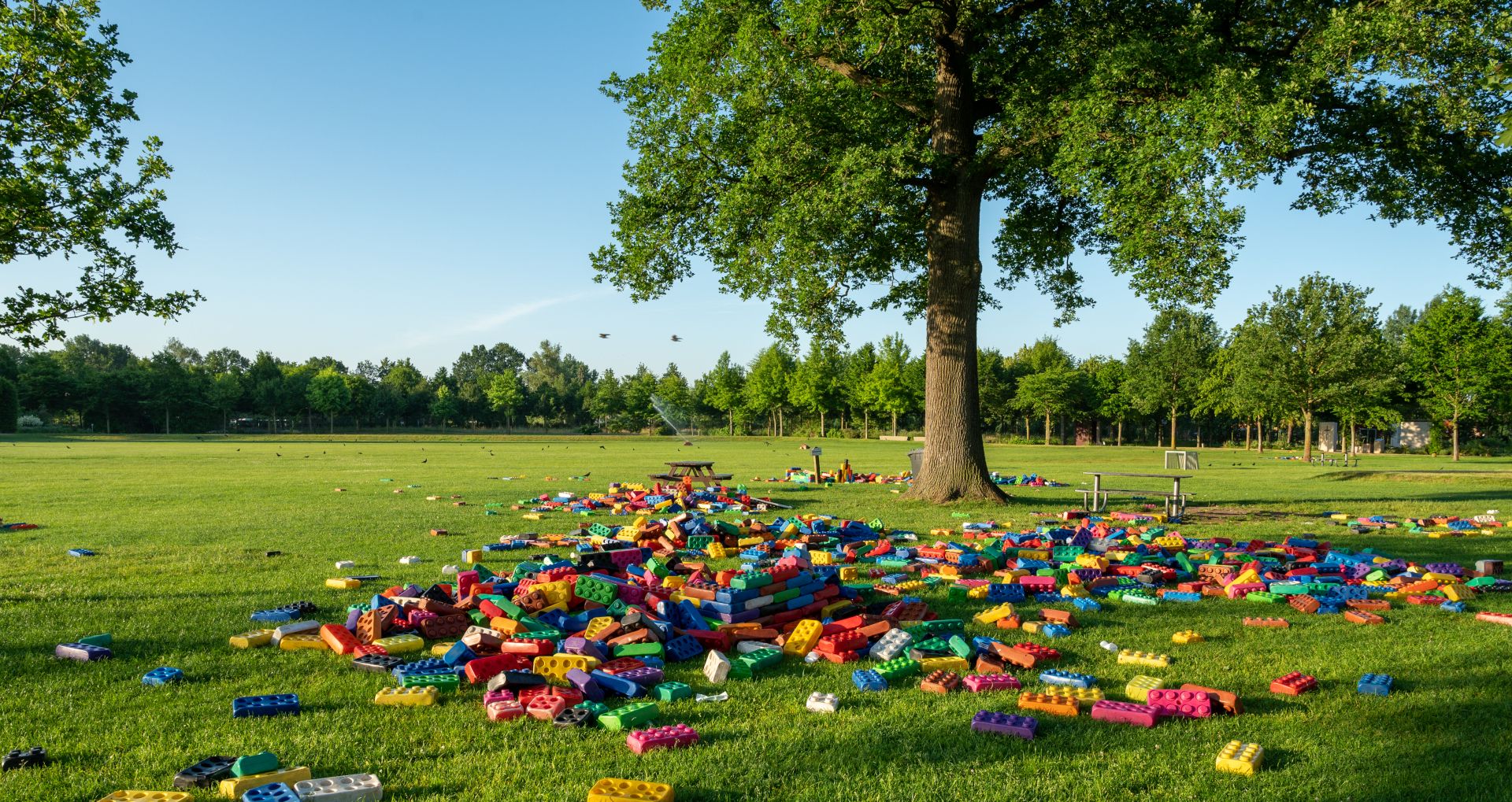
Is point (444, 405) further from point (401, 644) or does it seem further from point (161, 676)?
point (161, 676)

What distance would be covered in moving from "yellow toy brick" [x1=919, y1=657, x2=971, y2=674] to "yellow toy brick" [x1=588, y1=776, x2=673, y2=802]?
2.80 meters

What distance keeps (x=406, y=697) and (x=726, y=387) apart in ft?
283

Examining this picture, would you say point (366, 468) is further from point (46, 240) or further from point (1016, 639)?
point (1016, 639)

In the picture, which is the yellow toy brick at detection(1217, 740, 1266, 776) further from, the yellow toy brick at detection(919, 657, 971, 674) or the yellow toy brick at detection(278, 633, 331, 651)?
the yellow toy brick at detection(278, 633, 331, 651)

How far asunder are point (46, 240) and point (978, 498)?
1592cm

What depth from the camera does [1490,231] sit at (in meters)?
16.6

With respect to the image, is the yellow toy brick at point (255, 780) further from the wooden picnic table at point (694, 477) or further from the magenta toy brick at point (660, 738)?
the wooden picnic table at point (694, 477)

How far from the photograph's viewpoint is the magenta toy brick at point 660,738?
177 inches

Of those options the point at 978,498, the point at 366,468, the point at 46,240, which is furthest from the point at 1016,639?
the point at 366,468

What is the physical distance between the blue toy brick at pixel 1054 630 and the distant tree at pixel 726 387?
276 ft

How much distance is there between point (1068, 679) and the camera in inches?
223

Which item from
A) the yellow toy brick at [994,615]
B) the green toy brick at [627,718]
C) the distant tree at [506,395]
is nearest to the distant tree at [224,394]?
the distant tree at [506,395]

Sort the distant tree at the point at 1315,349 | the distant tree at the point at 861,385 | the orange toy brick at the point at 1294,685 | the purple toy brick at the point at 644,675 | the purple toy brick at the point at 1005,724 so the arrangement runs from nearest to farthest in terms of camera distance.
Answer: the purple toy brick at the point at 1005,724
the orange toy brick at the point at 1294,685
the purple toy brick at the point at 644,675
the distant tree at the point at 1315,349
the distant tree at the point at 861,385

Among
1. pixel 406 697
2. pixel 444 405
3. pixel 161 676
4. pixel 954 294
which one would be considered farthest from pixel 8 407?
pixel 406 697
